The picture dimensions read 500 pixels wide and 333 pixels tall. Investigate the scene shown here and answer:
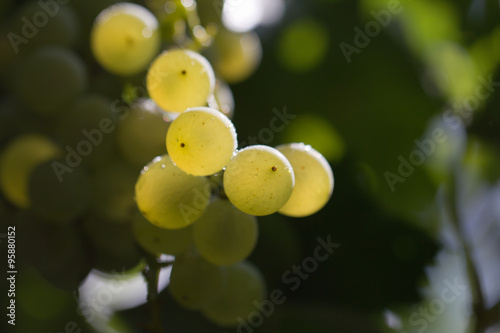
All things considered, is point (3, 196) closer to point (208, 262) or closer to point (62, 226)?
point (62, 226)

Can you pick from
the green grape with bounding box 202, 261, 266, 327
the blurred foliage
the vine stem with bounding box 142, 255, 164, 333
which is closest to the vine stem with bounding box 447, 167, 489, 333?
the blurred foliage

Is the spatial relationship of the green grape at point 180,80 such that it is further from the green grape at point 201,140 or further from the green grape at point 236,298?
the green grape at point 236,298

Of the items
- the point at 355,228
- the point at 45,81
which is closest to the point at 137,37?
the point at 45,81

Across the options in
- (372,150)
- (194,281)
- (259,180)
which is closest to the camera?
(259,180)

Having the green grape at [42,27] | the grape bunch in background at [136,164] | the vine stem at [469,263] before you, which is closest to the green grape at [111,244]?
the grape bunch in background at [136,164]

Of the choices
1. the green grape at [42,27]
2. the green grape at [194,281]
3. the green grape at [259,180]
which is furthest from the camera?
the green grape at [42,27]

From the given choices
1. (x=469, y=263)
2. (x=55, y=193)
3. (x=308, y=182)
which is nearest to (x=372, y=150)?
(x=469, y=263)

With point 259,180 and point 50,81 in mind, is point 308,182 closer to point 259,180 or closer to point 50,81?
point 259,180
